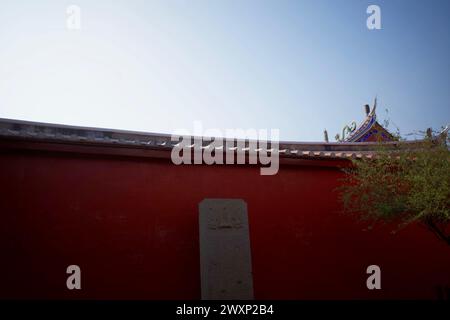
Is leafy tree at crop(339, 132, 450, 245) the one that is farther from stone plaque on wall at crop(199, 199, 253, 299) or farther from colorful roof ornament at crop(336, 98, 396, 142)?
colorful roof ornament at crop(336, 98, 396, 142)

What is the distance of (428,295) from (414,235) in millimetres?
924

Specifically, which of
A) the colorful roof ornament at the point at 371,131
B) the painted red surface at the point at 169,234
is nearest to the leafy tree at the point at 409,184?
the painted red surface at the point at 169,234

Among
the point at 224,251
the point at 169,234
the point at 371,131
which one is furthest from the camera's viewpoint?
the point at 371,131

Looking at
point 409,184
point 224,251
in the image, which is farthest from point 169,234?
point 409,184

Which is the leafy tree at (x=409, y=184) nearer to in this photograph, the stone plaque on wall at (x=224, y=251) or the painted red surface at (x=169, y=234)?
the painted red surface at (x=169, y=234)

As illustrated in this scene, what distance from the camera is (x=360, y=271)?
202 inches

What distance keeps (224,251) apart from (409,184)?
2559 mm

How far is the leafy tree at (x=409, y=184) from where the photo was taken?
12.8 ft

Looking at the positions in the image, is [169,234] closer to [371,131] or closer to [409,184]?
[409,184]

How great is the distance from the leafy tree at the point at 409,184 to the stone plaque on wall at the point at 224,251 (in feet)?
5.52

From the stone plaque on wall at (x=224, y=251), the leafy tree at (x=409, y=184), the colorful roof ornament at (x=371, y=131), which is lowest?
the stone plaque on wall at (x=224, y=251)

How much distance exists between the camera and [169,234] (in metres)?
4.61

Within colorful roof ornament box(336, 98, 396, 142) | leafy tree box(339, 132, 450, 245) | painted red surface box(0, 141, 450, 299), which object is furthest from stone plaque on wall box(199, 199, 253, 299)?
colorful roof ornament box(336, 98, 396, 142)
